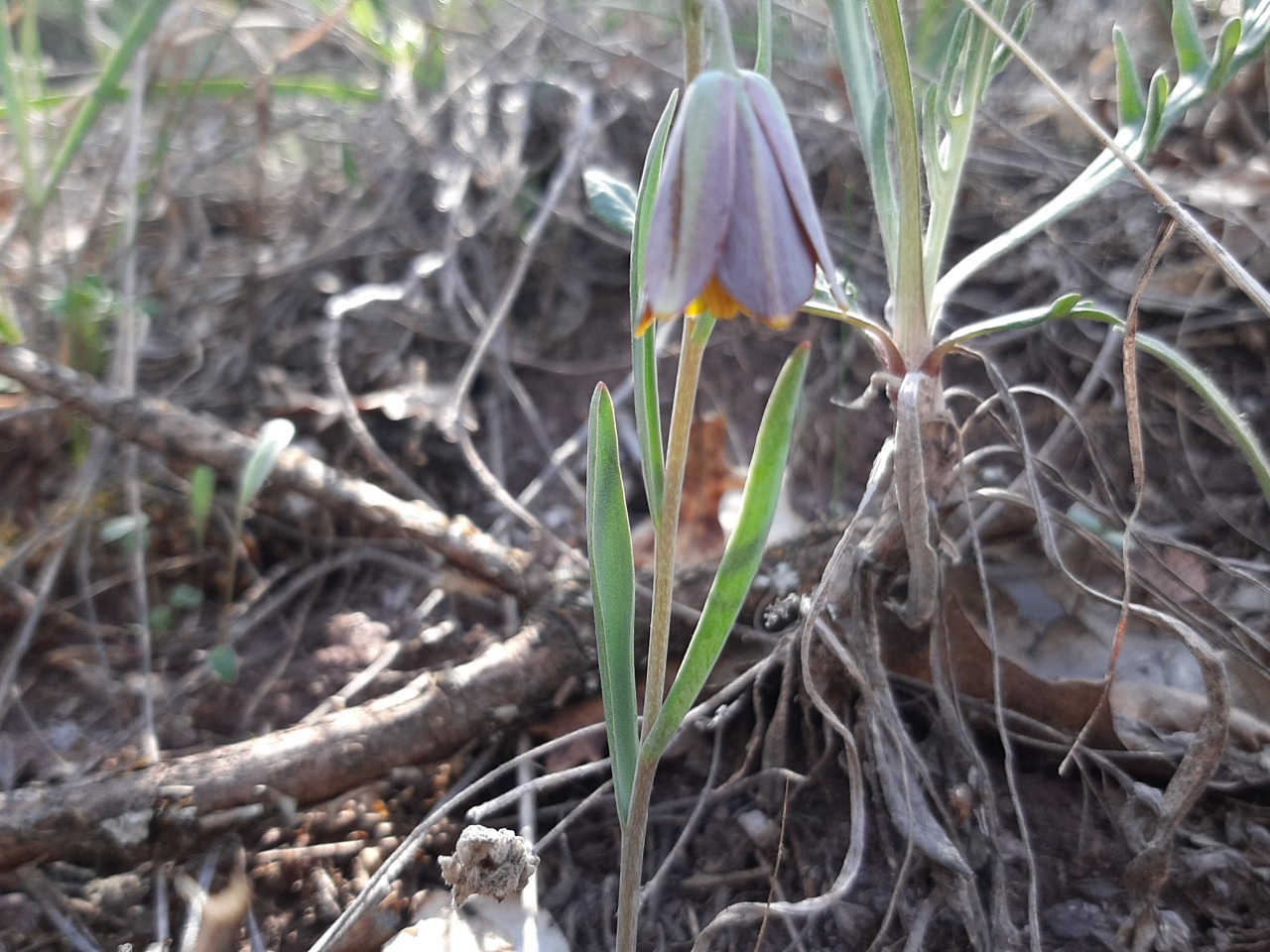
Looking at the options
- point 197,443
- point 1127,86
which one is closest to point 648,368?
point 1127,86

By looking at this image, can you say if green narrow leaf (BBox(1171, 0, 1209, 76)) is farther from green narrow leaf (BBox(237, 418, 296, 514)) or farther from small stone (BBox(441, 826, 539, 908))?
green narrow leaf (BBox(237, 418, 296, 514))

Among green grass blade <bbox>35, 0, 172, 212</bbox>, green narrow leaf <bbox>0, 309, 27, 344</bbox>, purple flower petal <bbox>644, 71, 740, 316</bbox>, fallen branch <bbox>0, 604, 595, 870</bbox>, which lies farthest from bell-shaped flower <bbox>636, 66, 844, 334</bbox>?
green grass blade <bbox>35, 0, 172, 212</bbox>

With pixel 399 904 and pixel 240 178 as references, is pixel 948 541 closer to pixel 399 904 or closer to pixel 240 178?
pixel 399 904

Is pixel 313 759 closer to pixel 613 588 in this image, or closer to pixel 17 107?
pixel 613 588

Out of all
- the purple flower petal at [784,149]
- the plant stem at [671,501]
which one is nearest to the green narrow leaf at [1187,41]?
the purple flower petal at [784,149]

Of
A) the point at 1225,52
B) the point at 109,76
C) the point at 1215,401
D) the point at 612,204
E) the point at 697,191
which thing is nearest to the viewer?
the point at 697,191

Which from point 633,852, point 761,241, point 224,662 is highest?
point 761,241
